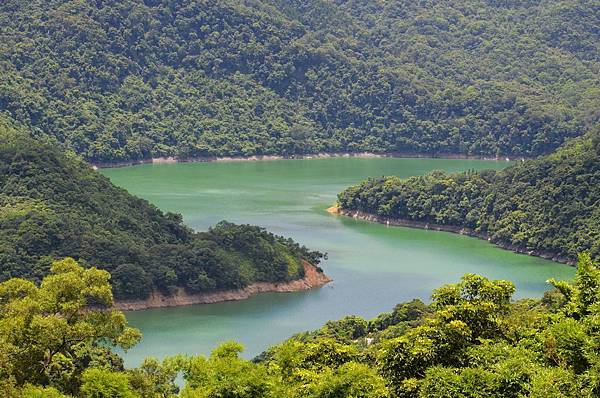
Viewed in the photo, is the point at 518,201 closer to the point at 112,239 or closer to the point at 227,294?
the point at 227,294

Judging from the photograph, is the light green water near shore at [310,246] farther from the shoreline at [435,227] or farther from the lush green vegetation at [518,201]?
the lush green vegetation at [518,201]

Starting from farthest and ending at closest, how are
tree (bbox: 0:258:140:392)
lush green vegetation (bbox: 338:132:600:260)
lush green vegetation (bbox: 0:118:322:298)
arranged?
lush green vegetation (bbox: 338:132:600:260) → lush green vegetation (bbox: 0:118:322:298) → tree (bbox: 0:258:140:392)

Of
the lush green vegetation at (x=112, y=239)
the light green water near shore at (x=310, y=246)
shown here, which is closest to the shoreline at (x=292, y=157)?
the light green water near shore at (x=310, y=246)

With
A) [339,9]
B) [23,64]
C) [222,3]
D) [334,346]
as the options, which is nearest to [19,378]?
[334,346]

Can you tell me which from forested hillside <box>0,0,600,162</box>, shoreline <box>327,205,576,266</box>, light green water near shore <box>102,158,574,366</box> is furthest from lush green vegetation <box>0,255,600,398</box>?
forested hillside <box>0,0,600,162</box>

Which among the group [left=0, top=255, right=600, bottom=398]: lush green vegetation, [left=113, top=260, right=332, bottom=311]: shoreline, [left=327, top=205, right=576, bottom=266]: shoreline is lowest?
[left=113, top=260, right=332, bottom=311]: shoreline

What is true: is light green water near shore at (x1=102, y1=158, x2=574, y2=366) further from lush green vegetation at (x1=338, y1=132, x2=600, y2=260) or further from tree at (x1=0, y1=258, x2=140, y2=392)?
tree at (x1=0, y1=258, x2=140, y2=392)

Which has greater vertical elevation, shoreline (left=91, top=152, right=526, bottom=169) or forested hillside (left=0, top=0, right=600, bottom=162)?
forested hillside (left=0, top=0, right=600, bottom=162)
